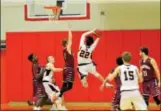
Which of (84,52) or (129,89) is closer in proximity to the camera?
(129,89)

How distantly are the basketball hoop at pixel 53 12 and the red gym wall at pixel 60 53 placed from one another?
201 centimetres

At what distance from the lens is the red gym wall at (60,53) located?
567 inches

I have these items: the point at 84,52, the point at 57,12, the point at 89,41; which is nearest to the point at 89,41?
the point at 89,41

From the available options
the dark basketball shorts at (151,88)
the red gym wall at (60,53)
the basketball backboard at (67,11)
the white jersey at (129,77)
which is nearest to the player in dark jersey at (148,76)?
the dark basketball shorts at (151,88)

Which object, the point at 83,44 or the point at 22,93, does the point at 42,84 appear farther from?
the point at 22,93

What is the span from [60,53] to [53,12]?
8.74ft

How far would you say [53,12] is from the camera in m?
12.4

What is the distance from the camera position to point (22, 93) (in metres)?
15.0

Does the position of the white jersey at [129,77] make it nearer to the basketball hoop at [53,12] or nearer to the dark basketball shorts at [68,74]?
the dark basketball shorts at [68,74]

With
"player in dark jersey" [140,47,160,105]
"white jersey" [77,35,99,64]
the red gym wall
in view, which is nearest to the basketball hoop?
"white jersey" [77,35,99,64]

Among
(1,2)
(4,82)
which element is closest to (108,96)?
(4,82)

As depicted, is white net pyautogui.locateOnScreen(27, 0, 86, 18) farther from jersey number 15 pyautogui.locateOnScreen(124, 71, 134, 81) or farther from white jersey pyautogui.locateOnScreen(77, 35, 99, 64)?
jersey number 15 pyautogui.locateOnScreen(124, 71, 134, 81)

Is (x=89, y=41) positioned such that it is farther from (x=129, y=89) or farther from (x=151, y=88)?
(x=129, y=89)

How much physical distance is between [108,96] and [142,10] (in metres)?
3.10
